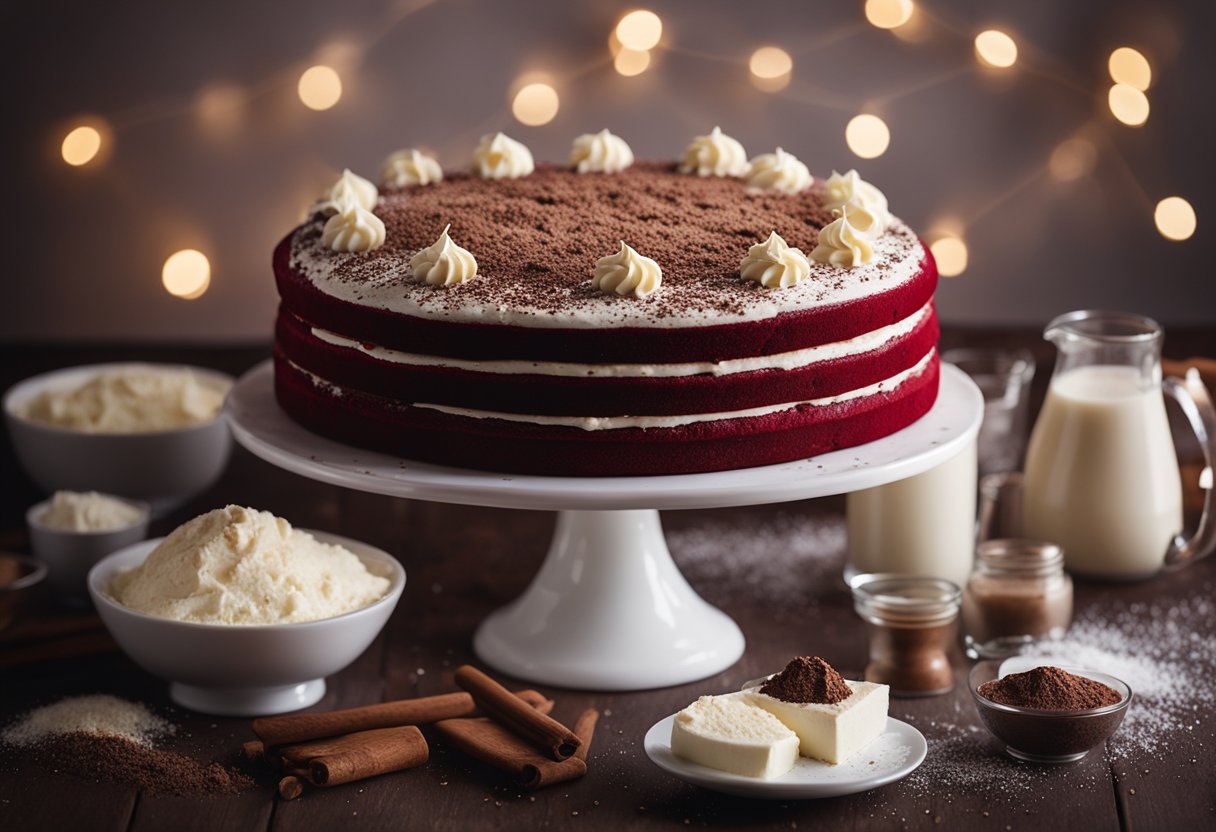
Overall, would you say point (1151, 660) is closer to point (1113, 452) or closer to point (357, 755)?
point (1113, 452)

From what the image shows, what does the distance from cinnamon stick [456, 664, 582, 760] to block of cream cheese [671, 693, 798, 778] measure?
15cm

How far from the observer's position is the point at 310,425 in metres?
2.27

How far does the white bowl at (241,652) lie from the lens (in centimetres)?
209

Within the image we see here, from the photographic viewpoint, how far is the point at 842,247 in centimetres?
220

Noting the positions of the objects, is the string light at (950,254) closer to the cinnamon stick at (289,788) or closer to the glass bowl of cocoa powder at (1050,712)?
the glass bowl of cocoa powder at (1050,712)

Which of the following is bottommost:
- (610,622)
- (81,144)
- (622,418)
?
(610,622)

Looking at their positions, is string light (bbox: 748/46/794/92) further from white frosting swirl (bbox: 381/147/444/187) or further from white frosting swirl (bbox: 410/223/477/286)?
white frosting swirl (bbox: 410/223/477/286)

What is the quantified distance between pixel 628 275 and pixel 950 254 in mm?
1540

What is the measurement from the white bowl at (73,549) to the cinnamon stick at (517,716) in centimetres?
65

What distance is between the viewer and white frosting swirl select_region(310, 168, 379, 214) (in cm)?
242

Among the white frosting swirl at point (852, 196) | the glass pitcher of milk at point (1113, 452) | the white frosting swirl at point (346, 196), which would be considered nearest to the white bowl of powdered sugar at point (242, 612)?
the white frosting swirl at point (346, 196)

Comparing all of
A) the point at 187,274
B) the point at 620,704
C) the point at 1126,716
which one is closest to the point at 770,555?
the point at 620,704

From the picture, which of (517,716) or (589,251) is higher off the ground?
(589,251)

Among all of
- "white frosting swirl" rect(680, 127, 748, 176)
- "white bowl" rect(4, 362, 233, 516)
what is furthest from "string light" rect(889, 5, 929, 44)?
"white bowl" rect(4, 362, 233, 516)
